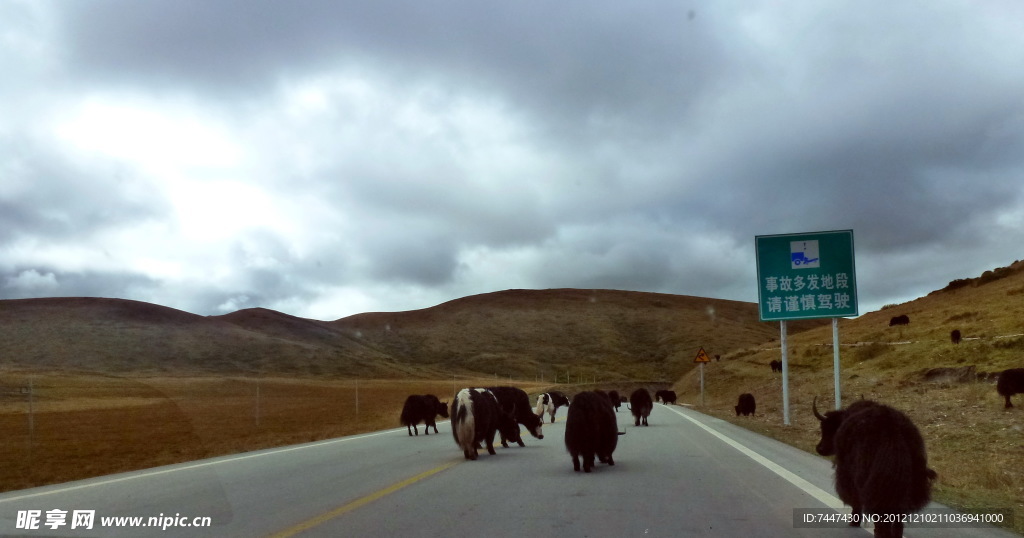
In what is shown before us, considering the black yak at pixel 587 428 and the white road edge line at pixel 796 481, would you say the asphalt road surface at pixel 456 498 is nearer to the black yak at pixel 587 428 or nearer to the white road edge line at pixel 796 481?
the white road edge line at pixel 796 481

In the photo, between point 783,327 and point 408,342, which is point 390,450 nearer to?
point 783,327

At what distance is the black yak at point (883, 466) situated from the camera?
6.14 m

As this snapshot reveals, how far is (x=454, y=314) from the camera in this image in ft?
578

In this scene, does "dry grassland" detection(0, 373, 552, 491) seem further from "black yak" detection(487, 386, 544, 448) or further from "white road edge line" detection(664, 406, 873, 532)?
"white road edge line" detection(664, 406, 873, 532)

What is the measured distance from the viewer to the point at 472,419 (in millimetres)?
14266

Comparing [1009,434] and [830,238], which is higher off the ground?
[830,238]

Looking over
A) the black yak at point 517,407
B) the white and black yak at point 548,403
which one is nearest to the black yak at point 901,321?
the white and black yak at point 548,403

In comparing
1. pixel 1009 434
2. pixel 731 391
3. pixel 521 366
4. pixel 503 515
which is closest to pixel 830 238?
pixel 1009 434

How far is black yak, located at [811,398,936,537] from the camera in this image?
614 centimetres

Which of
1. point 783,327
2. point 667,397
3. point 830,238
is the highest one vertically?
point 830,238

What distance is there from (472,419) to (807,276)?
44.8 feet

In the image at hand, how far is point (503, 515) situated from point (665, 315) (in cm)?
16394

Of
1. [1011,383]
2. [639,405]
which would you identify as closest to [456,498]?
[639,405]

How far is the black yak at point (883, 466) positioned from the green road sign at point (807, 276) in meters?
17.0
